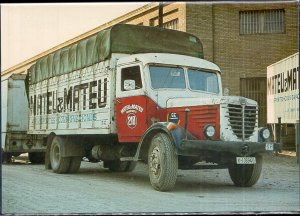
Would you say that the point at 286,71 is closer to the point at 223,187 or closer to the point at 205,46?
the point at 205,46

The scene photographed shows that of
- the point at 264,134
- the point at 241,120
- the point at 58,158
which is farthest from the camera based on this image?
the point at 58,158

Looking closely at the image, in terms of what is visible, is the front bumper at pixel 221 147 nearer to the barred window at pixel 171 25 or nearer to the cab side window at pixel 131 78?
the cab side window at pixel 131 78

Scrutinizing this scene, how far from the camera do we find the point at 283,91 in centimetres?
965

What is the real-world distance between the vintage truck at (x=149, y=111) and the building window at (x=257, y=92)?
13cm

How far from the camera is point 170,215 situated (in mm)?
7312

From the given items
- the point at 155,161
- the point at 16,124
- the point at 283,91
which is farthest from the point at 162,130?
Result: the point at 16,124

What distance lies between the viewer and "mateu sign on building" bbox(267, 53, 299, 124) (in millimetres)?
8727

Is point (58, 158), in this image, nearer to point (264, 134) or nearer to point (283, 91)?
point (264, 134)

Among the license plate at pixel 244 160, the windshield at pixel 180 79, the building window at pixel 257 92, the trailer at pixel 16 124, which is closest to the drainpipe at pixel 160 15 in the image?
the windshield at pixel 180 79

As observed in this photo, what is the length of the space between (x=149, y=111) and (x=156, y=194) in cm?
159

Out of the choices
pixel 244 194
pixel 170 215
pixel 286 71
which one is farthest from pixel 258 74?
pixel 170 215

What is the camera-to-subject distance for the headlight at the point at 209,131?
8.47 m

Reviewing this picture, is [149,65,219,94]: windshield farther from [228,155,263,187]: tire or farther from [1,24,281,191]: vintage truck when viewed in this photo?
[228,155,263,187]: tire

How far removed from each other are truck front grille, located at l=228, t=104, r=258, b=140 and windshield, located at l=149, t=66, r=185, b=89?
1200 millimetres
